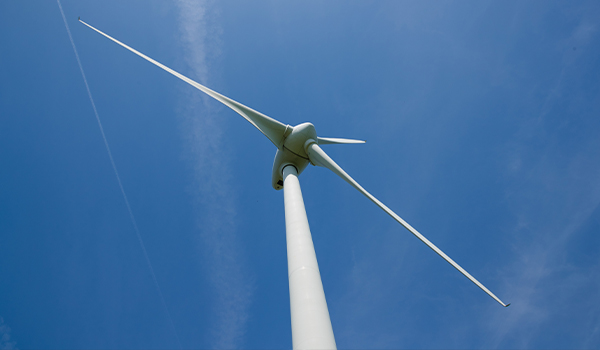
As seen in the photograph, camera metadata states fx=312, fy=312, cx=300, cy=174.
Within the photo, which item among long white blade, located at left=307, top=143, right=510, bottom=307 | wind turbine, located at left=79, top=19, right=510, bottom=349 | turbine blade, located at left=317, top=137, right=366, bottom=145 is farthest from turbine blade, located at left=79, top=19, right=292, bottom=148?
turbine blade, located at left=317, top=137, right=366, bottom=145

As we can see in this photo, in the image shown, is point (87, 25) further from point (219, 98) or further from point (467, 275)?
point (467, 275)

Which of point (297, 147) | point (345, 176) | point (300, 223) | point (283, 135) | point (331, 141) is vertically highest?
point (331, 141)

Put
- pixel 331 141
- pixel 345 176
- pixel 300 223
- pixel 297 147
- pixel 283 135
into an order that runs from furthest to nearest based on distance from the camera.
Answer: pixel 331 141 → pixel 283 135 → pixel 297 147 → pixel 345 176 → pixel 300 223

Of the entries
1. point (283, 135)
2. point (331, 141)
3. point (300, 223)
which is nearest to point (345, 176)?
point (283, 135)

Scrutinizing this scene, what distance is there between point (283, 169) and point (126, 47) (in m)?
11.3

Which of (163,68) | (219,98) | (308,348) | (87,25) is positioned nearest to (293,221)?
(308,348)

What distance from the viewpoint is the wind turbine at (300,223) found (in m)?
7.35

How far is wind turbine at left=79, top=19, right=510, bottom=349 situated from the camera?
735 cm

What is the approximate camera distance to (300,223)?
11.3 metres

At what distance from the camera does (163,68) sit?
17484 mm

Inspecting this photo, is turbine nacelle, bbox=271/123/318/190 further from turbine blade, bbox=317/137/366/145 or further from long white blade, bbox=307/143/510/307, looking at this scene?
turbine blade, bbox=317/137/366/145

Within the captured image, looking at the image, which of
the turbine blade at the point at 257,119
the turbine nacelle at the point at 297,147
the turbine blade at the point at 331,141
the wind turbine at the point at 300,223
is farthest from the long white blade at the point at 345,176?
the turbine blade at the point at 331,141

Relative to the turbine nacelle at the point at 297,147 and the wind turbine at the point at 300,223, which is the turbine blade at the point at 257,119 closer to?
the wind turbine at the point at 300,223

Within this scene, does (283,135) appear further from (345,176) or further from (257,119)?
(345,176)
